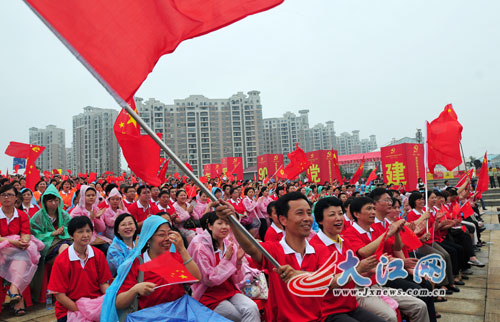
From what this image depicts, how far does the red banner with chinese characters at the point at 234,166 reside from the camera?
2339cm

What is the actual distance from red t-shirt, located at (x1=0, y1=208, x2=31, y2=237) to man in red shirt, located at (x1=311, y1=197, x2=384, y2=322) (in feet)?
12.7

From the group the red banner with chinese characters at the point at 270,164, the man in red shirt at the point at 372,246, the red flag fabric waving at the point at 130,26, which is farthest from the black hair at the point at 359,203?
the red banner with chinese characters at the point at 270,164

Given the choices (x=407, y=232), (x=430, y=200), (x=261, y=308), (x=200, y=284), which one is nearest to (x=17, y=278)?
(x=200, y=284)

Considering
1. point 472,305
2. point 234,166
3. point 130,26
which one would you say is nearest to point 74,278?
point 130,26

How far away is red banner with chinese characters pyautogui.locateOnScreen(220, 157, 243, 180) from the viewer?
23.4 metres

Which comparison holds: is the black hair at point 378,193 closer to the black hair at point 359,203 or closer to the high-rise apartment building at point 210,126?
the black hair at point 359,203

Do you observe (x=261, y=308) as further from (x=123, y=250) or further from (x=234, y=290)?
(x=123, y=250)

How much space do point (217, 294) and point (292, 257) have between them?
103cm

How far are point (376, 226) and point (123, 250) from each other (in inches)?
106

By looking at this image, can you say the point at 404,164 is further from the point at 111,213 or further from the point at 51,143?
the point at 51,143

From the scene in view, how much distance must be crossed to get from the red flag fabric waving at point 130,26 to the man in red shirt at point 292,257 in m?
1.18

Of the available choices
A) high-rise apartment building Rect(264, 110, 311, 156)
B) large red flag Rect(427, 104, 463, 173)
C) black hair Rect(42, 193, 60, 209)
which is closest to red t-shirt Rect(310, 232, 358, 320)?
black hair Rect(42, 193, 60, 209)

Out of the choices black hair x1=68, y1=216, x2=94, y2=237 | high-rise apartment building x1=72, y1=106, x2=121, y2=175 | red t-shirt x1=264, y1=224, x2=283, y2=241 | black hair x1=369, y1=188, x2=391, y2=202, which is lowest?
red t-shirt x1=264, y1=224, x2=283, y2=241

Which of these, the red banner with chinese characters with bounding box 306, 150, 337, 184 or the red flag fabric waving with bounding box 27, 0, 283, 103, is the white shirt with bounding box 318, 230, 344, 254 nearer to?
the red flag fabric waving with bounding box 27, 0, 283, 103
